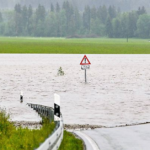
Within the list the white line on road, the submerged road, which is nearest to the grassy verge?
the white line on road

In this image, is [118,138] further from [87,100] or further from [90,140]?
[87,100]

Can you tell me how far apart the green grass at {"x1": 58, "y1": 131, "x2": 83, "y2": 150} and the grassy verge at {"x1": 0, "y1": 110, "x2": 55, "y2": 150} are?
0.44m

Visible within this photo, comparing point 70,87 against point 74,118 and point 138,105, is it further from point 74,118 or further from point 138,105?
point 74,118

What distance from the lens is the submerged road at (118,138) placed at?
1404 cm

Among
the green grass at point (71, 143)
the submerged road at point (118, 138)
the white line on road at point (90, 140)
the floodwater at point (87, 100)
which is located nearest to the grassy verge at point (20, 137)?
the green grass at point (71, 143)

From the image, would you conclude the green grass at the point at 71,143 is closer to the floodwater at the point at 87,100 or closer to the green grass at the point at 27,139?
the green grass at the point at 27,139

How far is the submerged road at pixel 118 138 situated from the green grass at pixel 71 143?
0.19 m

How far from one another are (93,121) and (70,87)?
53.3 ft

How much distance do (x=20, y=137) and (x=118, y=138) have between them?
102 inches

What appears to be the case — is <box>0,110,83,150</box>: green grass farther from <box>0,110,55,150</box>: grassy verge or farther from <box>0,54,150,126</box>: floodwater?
<box>0,54,150,126</box>: floodwater

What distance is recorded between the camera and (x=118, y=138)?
51.1 ft

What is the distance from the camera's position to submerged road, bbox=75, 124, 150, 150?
46.0 feet

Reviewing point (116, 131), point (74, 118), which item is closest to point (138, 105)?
point (74, 118)

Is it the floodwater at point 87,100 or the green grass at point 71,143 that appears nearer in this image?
the green grass at point 71,143
